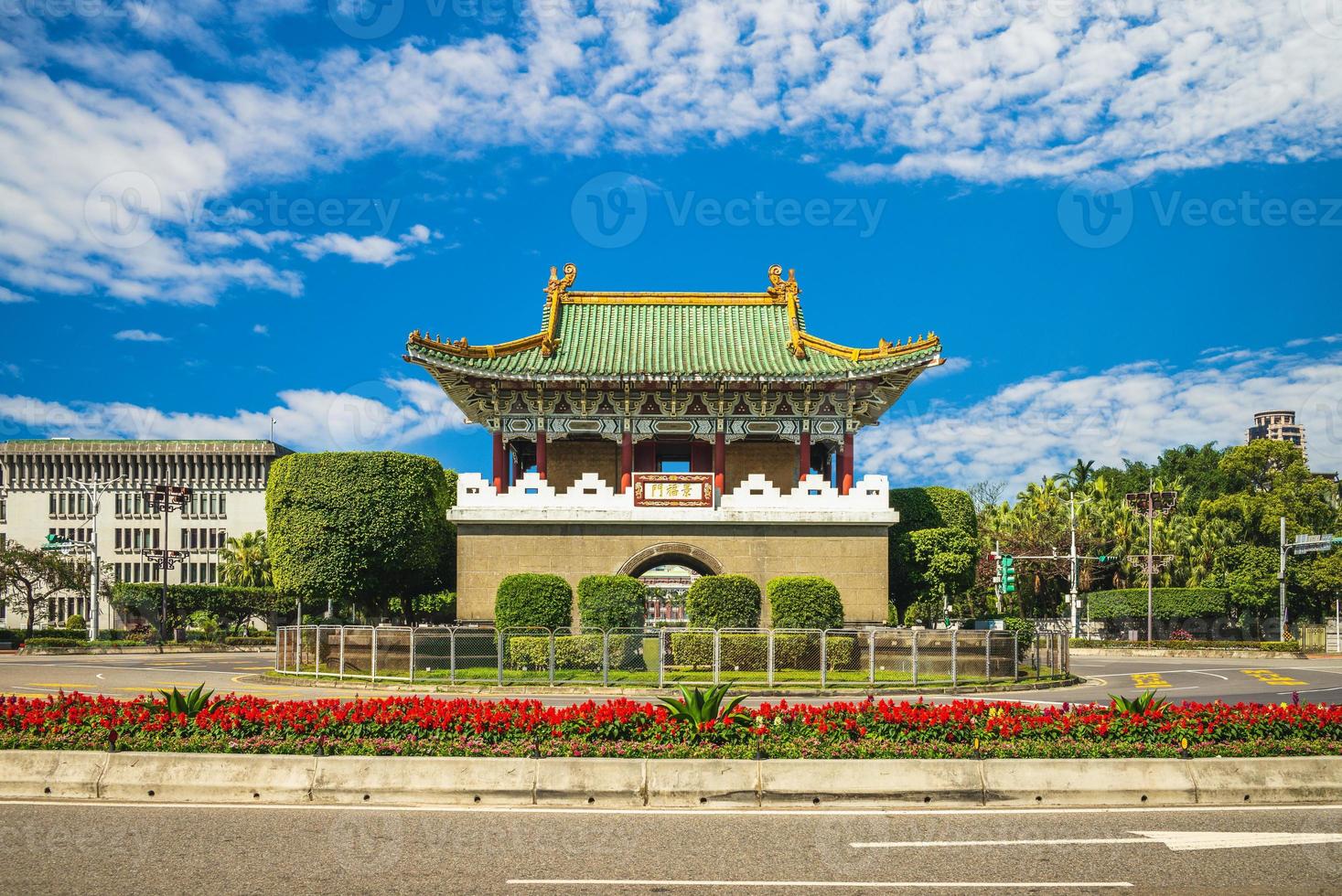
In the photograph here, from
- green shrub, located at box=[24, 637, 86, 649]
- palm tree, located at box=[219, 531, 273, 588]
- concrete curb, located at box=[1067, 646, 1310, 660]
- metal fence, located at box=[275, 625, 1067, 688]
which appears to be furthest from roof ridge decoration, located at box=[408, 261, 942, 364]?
palm tree, located at box=[219, 531, 273, 588]

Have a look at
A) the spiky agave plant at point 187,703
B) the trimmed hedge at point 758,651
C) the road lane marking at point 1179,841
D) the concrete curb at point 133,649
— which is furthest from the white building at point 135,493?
the road lane marking at point 1179,841

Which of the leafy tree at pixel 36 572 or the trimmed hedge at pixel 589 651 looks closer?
the trimmed hedge at pixel 589 651

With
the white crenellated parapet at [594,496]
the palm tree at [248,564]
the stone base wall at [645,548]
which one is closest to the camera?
the stone base wall at [645,548]

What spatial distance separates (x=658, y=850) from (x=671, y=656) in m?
18.1

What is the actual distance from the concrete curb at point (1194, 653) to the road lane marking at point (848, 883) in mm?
43736

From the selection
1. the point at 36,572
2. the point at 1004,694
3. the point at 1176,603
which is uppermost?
the point at 1004,694

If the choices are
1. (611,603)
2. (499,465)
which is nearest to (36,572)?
(499,465)

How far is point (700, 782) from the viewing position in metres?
11.2

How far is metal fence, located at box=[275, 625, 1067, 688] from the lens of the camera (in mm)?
25906

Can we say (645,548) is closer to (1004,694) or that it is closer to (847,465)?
(847,465)

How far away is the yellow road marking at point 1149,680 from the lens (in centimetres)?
3067

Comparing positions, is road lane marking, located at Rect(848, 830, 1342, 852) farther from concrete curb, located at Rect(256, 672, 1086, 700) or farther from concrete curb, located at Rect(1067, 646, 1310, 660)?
concrete curb, located at Rect(1067, 646, 1310, 660)

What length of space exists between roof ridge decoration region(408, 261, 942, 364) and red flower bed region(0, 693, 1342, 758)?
22651 mm

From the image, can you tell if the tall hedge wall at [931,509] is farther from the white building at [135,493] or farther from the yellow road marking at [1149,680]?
the white building at [135,493]
